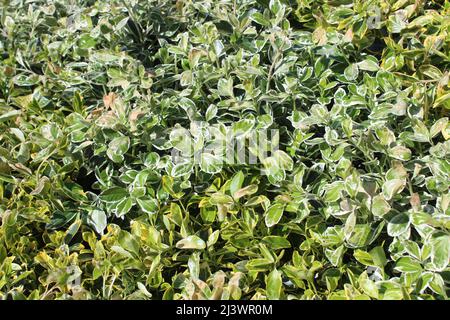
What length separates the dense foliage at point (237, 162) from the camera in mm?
1423

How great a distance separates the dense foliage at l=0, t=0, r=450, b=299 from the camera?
56.0 inches

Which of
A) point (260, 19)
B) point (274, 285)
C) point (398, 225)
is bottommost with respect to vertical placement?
point (274, 285)

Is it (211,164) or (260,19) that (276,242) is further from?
(260,19)

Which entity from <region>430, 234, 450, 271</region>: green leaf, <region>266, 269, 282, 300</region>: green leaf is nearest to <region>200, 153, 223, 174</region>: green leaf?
<region>266, 269, 282, 300</region>: green leaf

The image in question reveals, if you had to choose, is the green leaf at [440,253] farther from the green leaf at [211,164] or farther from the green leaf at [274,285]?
the green leaf at [211,164]

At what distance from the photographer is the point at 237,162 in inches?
60.7

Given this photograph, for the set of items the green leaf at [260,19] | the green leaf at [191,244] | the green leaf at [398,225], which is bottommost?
the green leaf at [191,244]

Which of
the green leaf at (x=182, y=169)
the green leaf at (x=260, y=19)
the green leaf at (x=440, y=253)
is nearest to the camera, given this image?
the green leaf at (x=440, y=253)

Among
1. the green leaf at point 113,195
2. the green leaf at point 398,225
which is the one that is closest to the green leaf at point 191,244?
the green leaf at point 113,195

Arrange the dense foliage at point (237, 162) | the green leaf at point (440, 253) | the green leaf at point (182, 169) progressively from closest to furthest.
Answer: the green leaf at point (440, 253) → the dense foliage at point (237, 162) → the green leaf at point (182, 169)

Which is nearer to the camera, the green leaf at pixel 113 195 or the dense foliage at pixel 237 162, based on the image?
the dense foliage at pixel 237 162

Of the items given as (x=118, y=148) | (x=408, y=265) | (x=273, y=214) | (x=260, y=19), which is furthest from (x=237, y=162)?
(x=260, y=19)

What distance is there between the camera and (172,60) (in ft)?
6.51

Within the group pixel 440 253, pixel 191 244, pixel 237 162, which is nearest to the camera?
pixel 440 253
